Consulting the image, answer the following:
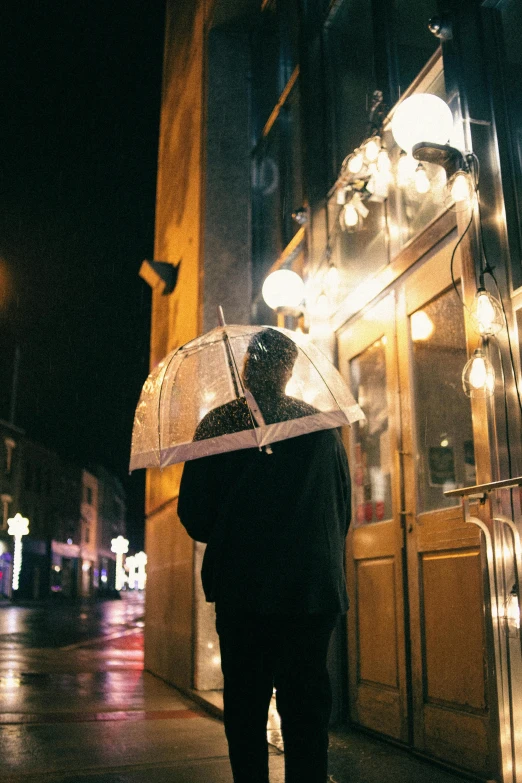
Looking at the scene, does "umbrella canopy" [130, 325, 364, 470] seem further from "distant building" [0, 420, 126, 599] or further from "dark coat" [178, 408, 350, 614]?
"distant building" [0, 420, 126, 599]

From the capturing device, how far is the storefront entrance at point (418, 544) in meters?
4.22

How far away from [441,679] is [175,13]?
11.3m

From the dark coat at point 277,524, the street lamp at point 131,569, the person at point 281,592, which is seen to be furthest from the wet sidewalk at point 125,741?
the street lamp at point 131,569

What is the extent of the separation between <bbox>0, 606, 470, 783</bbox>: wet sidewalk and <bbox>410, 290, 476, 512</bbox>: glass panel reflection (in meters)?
1.58

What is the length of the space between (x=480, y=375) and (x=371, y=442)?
7.08 ft

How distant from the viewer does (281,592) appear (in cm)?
265

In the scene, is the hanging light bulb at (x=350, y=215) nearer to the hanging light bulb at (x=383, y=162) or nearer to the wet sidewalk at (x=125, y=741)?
the hanging light bulb at (x=383, y=162)

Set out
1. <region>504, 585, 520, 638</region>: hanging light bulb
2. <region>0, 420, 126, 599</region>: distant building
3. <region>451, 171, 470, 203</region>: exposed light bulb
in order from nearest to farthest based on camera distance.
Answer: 1. <region>504, 585, 520, 638</region>: hanging light bulb
2. <region>451, 171, 470, 203</region>: exposed light bulb
3. <region>0, 420, 126, 599</region>: distant building

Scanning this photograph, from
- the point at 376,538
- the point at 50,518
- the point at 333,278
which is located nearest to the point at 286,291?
the point at 333,278

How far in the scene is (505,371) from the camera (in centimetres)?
389

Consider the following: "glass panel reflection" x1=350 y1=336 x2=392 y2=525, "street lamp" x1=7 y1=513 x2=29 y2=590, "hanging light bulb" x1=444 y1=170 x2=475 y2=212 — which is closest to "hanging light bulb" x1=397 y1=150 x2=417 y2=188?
"hanging light bulb" x1=444 y1=170 x2=475 y2=212

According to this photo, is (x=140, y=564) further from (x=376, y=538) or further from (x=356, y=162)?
(x=356, y=162)

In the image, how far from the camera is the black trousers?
8.57ft

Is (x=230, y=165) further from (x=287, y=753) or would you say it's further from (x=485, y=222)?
(x=287, y=753)
